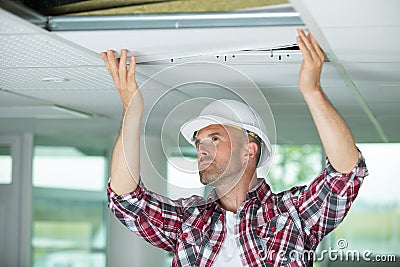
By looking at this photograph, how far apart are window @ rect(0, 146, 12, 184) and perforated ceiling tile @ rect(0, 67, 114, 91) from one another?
7.84 feet

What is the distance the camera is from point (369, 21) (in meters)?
1.37

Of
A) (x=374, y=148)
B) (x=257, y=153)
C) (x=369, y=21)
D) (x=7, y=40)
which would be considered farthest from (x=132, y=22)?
(x=374, y=148)

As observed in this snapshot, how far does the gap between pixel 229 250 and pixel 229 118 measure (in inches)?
13.4

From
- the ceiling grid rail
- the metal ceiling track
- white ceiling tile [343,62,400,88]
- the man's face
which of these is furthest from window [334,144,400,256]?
the metal ceiling track

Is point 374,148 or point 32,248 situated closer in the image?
point 32,248

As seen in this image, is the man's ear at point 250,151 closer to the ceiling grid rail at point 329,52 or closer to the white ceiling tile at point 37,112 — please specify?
the ceiling grid rail at point 329,52

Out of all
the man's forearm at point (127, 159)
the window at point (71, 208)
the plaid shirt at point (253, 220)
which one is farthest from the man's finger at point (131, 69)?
the window at point (71, 208)

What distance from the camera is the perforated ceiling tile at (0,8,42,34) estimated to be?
1.33 metres

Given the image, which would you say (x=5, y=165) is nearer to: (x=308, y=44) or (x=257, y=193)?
(x=257, y=193)

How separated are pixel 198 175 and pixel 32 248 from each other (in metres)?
3.10

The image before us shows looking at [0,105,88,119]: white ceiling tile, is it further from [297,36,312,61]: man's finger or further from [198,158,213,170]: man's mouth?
[297,36,312,61]: man's finger

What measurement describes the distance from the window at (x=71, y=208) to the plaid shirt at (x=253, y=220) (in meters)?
3.02

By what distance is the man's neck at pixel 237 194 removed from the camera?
2.04 m

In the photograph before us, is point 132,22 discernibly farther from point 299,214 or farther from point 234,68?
point 299,214
